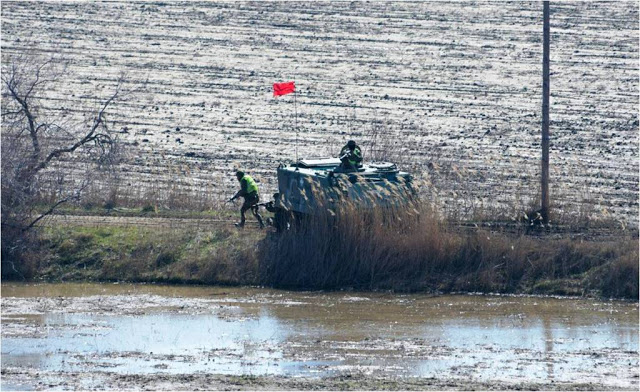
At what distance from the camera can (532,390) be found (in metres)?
13.0

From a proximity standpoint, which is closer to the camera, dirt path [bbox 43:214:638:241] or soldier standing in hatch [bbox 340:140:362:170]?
dirt path [bbox 43:214:638:241]

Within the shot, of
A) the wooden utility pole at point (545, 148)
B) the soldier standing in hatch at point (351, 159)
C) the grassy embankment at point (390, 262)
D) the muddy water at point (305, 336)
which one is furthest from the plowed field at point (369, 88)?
the muddy water at point (305, 336)

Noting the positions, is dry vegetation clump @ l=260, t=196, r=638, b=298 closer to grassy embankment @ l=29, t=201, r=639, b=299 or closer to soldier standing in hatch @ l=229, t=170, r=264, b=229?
grassy embankment @ l=29, t=201, r=639, b=299

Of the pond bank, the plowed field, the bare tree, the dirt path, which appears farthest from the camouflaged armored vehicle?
the bare tree

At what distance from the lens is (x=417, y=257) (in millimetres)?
19984

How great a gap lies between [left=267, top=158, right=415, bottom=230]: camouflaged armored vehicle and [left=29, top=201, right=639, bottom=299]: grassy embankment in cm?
34

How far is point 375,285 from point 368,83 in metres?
17.7

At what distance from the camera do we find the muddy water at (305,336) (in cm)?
1407

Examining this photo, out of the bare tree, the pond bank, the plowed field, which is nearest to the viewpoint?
the pond bank

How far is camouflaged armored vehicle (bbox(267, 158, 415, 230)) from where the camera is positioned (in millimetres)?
20547

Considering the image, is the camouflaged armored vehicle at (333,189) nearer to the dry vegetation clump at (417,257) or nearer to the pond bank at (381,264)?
the dry vegetation clump at (417,257)

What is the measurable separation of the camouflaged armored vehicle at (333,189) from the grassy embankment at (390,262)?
13.6 inches

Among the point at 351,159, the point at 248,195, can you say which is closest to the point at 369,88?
the point at 248,195

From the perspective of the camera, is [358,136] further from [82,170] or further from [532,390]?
[532,390]
